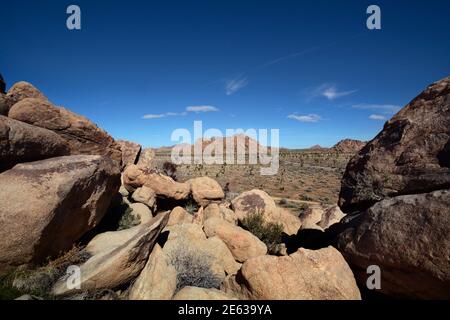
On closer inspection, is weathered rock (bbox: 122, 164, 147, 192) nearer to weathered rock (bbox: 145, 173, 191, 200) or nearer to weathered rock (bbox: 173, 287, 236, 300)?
weathered rock (bbox: 145, 173, 191, 200)

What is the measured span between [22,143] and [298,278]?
22.4 ft

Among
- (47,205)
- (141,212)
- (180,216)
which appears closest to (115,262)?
(47,205)

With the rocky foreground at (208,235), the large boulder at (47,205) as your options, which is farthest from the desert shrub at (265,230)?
the large boulder at (47,205)

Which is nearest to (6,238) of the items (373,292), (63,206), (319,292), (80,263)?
(63,206)

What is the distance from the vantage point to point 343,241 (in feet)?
20.7

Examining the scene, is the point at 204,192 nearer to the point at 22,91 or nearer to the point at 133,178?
the point at 133,178

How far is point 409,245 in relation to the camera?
4.75 meters

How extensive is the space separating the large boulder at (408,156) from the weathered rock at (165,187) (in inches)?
288

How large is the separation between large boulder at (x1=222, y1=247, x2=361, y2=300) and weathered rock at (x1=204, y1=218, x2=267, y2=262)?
203 cm

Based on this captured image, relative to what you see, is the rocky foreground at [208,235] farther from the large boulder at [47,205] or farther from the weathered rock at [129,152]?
the weathered rock at [129,152]

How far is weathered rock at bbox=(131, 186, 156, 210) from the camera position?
1089 centimetres

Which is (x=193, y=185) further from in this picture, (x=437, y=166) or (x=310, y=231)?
(x=437, y=166)

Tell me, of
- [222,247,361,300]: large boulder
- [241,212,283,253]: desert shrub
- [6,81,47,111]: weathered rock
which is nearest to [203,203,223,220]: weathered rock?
[241,212,283,253]: desert shrub
